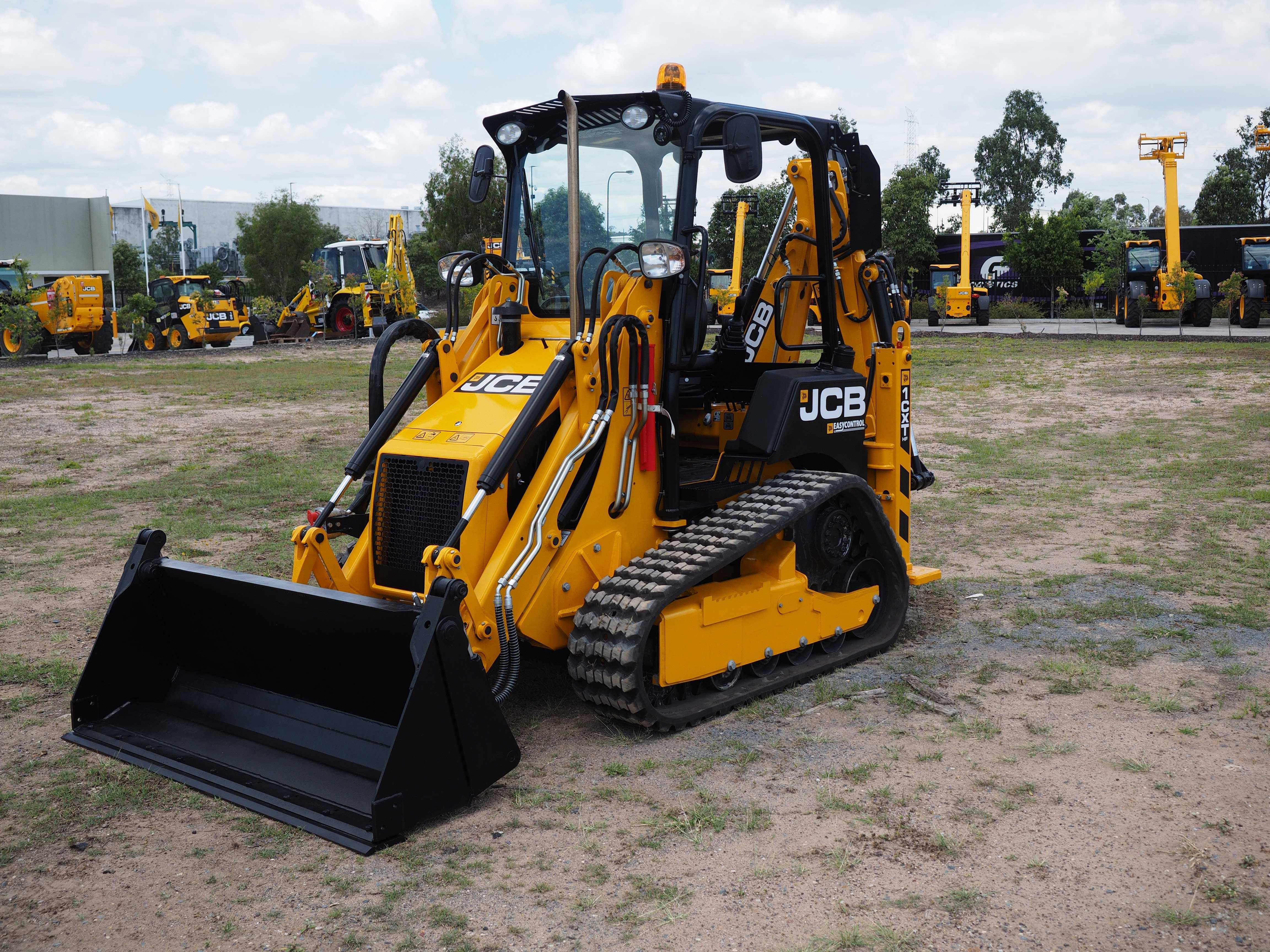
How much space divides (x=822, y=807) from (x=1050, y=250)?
4044 centimetres

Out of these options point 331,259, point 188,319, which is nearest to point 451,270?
point 188,319

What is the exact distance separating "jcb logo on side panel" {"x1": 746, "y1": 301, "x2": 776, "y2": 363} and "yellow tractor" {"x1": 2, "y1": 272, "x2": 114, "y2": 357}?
86.9ft

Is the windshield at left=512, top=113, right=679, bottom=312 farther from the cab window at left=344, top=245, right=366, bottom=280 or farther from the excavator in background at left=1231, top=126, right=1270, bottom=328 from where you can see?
the cab window at left=344, top=245, right=366, bottom=280

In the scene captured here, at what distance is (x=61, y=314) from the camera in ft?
95.3

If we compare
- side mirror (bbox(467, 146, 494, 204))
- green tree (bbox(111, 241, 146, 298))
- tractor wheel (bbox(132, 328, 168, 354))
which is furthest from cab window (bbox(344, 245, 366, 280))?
side mirror (bbox(467, 146, 494, 204))

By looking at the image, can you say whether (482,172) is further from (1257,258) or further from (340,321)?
(340,321)

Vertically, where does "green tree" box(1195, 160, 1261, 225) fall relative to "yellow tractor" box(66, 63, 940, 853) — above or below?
above

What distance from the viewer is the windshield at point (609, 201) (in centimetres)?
579

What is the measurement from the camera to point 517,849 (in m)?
4.11

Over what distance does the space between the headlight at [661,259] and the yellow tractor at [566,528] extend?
12mm

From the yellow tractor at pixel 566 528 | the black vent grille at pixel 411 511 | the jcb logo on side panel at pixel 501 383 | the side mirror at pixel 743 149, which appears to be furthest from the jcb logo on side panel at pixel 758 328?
the black vent grille at pixel 411 511

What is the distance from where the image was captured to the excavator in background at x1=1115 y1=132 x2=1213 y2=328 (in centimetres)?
2977

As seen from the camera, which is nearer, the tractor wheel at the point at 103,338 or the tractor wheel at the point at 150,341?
the tractor wheel at the point at 103,338

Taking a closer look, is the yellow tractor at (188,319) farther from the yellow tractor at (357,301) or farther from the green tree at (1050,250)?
the green tree at (1050,250)
